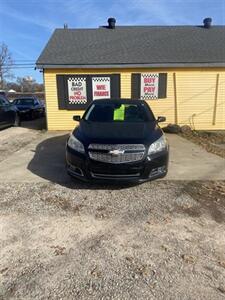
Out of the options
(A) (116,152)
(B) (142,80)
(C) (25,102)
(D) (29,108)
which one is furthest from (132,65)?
(C) (25,102)

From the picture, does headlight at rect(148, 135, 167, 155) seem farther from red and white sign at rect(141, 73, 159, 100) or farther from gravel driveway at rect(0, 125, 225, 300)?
red and white sign at rect(141, 73, 159, 100)

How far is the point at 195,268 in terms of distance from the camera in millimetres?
2900

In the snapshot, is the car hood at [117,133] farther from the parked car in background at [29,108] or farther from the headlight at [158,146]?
the parked car in background at [29,108]

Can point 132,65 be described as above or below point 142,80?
above

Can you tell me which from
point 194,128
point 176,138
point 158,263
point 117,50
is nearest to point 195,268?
point 158,263

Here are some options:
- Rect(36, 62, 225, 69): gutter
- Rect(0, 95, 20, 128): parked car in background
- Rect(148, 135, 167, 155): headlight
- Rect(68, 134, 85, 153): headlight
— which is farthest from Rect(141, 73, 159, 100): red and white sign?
Rect(68, 134, 85, 153): headlight

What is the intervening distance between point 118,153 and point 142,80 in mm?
7821

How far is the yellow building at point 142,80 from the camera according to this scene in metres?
11.7

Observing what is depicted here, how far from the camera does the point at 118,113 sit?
622 centimetres

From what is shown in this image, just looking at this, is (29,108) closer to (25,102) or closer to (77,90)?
(25,102)

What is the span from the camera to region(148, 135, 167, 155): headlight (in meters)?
4.84

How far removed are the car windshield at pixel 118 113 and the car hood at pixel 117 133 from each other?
0.92ft

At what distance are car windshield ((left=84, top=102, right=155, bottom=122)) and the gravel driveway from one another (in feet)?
5.03

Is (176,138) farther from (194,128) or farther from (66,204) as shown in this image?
(66,204)
